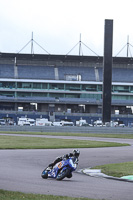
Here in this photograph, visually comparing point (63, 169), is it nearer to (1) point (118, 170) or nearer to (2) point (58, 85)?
(1) point (118, 170)

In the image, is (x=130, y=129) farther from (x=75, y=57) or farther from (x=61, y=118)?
(x=75, y=57)

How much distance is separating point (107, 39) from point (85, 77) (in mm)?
45235

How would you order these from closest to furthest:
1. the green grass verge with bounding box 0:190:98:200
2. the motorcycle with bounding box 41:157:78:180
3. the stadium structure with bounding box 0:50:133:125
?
the green grass verge with bounding box 0:190:98:200
the motorcycle with bounding box 41:157:78:180
the stadium structure with bounding box 0:50:133:125

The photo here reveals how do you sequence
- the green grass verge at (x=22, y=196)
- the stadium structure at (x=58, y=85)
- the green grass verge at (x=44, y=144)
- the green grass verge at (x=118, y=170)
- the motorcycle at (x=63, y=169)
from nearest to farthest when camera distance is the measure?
the green grass verge at (x=22, y=196)
the motorcycle at (x=63, y=169)
the green grass verge at (x=118, y=170)
the green grass verge at (x=44, y=144)
the stadium structure at (x=58, y=85)

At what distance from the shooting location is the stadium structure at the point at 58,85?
378 ft

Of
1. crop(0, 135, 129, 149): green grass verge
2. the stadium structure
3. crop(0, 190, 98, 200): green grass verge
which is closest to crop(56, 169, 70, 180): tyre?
crop(0, 190, 98, 200): green grass verge

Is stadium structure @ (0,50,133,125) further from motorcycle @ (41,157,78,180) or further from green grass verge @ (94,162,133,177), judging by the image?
motorcycle @ (41,157,78,180)

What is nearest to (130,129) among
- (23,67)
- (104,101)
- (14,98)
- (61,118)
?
(104,101)

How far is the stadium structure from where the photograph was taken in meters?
115

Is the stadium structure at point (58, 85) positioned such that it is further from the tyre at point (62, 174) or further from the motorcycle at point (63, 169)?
the tyre at point (62, 174)

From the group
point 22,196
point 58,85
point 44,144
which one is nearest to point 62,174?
point 22,196

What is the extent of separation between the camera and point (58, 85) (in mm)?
116938

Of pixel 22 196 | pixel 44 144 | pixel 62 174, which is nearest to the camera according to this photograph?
pixel 22 196

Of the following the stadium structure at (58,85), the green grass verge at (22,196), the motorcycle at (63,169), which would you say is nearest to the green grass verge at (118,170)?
the motorcycle at (63,169)
